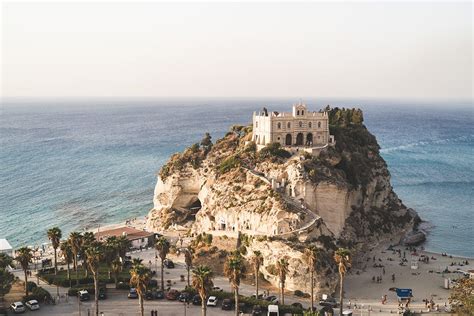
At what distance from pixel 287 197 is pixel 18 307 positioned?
35977 millimetres

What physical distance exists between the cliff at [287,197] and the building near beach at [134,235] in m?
6.54

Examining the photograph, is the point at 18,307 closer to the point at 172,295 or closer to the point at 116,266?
the point at 116,266

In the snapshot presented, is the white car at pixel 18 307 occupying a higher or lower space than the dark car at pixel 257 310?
higher

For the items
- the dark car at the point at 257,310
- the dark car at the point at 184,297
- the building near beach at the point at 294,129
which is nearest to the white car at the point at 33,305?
the dark car at the point at 184,297

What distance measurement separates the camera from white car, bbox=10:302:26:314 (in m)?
51.7

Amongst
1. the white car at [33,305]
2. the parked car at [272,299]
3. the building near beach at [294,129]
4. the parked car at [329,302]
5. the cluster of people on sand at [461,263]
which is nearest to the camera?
the white car at [33,305]

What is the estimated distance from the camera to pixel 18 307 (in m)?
51.8

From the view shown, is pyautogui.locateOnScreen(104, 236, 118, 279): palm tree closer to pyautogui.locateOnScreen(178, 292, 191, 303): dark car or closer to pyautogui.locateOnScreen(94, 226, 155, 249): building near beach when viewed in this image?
pyautogui.locateOnScreen(178, 292, 191, 303): dark car

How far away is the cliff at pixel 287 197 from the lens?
65.6 meters

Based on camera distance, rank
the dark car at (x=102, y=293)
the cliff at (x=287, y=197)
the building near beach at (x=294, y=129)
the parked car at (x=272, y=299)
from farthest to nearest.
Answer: the building near beach at (x=294, y=129)
the cliff at (x=287, y=197)
the dark car at (x=102, y=293)
the parked car at (x=272, y=299)

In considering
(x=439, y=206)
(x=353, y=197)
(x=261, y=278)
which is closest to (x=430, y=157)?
(x=439, y=206)

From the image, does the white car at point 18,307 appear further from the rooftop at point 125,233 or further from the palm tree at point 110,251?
the rooftop at point 125,233

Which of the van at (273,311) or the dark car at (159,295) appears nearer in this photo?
the van at (273,311)

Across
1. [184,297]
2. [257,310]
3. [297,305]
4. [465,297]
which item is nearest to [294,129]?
[297,305]
